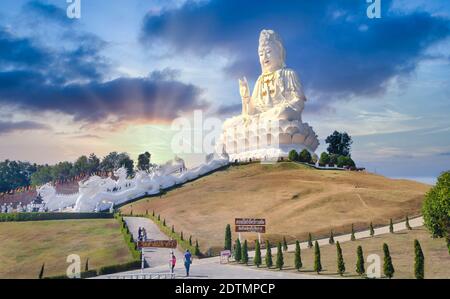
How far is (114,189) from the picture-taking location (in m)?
45.5

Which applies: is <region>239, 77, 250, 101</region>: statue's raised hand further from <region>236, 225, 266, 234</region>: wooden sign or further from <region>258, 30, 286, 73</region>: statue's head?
<region>236, 225, 266, 234</region>: wooden sign

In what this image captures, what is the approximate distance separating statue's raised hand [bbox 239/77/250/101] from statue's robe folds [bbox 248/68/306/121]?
823 millimetres

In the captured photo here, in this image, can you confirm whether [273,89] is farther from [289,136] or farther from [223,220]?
[223,220]

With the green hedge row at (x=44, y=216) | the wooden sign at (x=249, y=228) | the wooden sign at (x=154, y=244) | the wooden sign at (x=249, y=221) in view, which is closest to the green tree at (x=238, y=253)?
the wooden sign at (x=249, y=228)

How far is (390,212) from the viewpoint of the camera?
30844 millimetres

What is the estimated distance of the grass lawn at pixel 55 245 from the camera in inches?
900

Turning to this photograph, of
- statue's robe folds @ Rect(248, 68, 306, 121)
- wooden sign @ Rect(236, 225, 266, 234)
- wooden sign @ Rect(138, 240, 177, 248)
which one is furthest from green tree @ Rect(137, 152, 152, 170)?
wooden sign @ Rect(138, 240, 177, 248)

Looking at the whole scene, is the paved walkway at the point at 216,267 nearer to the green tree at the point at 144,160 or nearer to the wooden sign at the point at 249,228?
the wooden sign at the point at 249,228

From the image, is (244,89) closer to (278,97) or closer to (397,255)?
(278,97)

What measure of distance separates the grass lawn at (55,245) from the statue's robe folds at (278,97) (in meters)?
31.8

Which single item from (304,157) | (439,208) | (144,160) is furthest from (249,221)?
(144,160)

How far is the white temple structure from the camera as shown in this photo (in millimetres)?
41000
